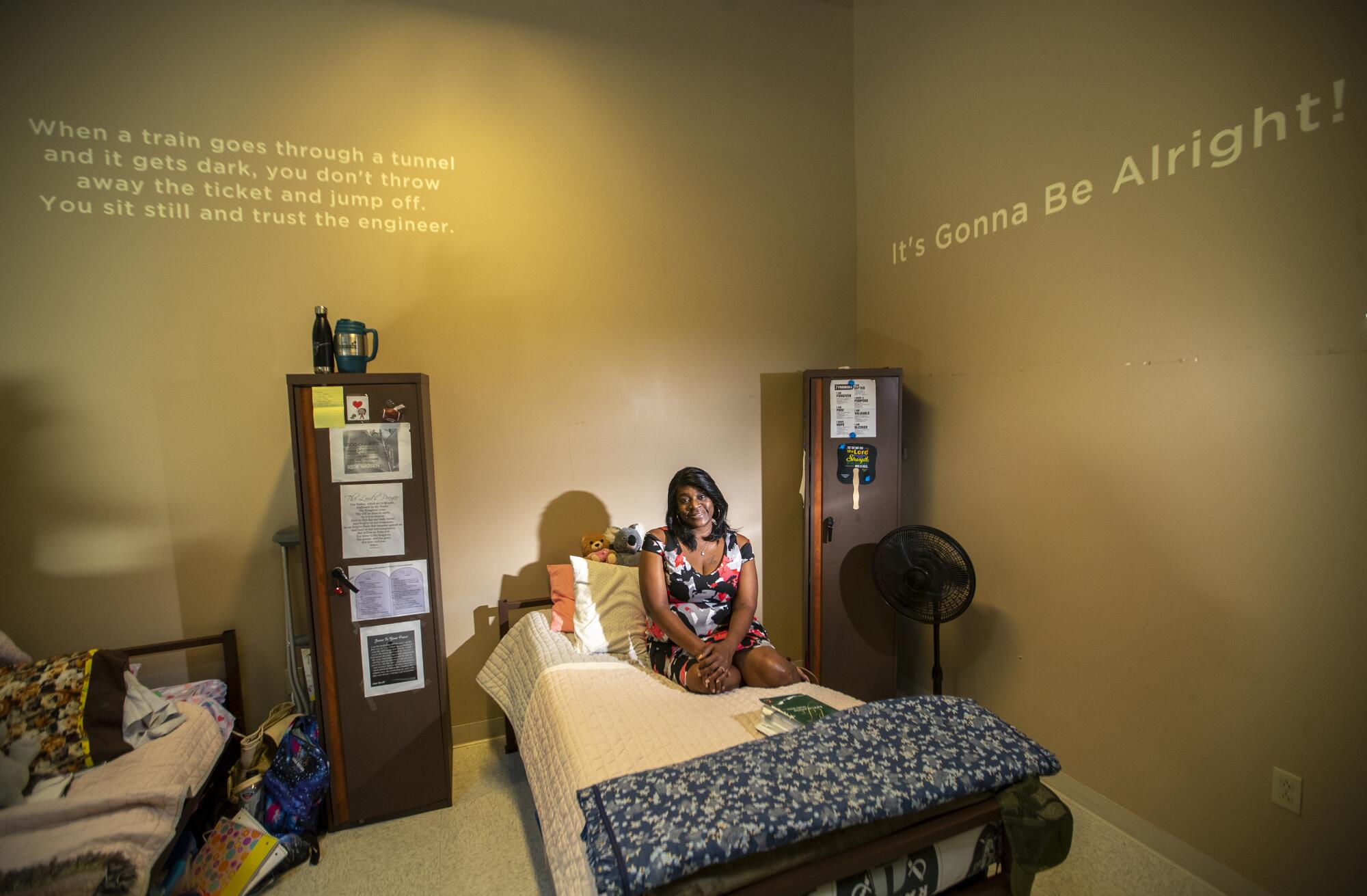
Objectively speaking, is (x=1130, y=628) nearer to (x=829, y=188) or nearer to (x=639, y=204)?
(x=829, y=188)

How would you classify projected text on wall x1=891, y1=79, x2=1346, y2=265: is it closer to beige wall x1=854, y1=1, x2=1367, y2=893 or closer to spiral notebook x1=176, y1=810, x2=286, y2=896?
beige wall x1=854, y1=1, x2=1367, y2=893

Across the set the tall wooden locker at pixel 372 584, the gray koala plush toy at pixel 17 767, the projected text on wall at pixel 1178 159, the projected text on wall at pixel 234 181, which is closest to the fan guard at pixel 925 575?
the projected text on wall at pixel 1178 159

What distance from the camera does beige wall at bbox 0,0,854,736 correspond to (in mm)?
2213

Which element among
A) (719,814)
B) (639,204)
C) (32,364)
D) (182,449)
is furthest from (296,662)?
(639,204)

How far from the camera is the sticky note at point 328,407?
2070 millimetres

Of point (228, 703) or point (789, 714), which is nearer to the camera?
point (789, 714)

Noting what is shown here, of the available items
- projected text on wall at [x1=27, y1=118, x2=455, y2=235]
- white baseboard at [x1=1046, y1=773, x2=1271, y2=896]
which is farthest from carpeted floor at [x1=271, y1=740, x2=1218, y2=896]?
projected text on wall at [x1=27, y1=118, x2=455, y2=235]

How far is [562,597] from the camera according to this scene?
2.62m

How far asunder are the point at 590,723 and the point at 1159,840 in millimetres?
1945

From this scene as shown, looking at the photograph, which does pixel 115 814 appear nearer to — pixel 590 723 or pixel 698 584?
pixel 590 723

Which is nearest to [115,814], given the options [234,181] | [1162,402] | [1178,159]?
[234,181]

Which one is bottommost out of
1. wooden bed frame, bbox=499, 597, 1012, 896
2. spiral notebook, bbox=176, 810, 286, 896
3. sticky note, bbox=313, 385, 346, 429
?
spiral notebook, bbox=176, 810, 286, 896

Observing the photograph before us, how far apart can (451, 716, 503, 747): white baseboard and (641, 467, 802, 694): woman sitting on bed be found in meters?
1.00

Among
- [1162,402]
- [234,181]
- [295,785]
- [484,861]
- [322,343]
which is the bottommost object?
[484,861]
